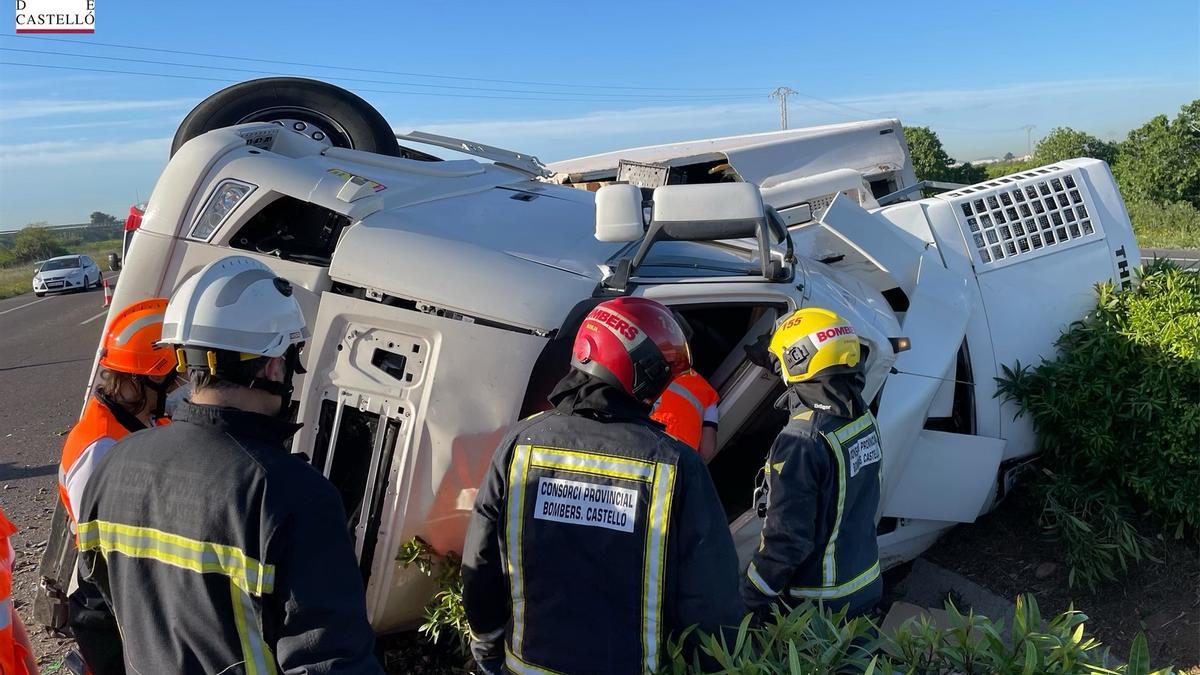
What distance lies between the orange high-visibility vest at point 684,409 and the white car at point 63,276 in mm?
25147

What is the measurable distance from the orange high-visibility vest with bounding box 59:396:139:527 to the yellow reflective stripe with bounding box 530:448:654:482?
1355mm

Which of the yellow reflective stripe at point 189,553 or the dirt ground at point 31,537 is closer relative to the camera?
the yellow reflective stripe at point 189,553

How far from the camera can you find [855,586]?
8.72ft

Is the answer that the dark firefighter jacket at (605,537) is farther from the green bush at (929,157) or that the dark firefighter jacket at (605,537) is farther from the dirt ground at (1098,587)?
the green bush at (929,157)

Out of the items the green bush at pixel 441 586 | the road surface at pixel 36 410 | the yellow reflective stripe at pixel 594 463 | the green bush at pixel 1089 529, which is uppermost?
the yellow reflective stripe at pixel 594 463

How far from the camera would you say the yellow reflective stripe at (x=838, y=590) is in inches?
103

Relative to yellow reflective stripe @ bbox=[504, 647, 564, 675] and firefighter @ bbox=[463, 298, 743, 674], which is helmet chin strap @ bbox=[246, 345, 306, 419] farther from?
yellow reflective stripe @ bbox=[504, 647, 564, 675]

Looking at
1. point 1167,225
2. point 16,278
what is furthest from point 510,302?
point 16,278

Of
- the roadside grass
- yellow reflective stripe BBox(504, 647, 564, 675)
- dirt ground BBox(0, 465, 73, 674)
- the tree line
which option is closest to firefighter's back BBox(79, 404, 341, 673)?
yellow reflective stripe BBox(504, 647, 564, 675)

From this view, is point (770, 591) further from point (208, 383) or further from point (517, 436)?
point (208, 383)

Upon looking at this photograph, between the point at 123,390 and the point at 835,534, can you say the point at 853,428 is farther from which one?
the point at 123,390

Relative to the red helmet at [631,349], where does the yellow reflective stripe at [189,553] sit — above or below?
below

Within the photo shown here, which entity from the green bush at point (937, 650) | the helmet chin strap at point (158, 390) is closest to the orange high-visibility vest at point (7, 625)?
the helmet chin strap at point (158, 390)

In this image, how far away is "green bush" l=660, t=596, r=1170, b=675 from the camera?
1.69 m
